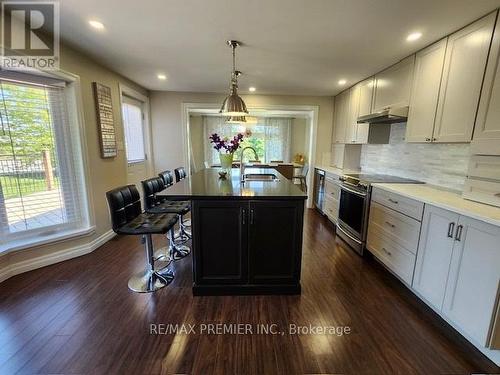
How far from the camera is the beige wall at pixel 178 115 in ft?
15.1

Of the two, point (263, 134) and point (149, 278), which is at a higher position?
point (263, 134)

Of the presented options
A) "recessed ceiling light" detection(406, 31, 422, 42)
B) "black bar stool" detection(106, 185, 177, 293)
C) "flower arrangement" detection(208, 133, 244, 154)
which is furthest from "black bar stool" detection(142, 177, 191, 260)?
"recessed ceiling light" detection(406, 31, 422, 42)

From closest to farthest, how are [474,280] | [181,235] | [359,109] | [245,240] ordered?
[474,280] → [245,240] → [181,235] → [359,109]

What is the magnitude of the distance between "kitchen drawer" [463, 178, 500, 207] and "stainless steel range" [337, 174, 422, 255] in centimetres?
82

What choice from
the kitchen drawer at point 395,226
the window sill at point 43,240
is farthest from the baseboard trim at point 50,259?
the kitchen drawer at point 395,226

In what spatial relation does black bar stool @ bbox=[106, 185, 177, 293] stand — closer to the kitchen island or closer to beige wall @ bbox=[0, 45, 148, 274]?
the kitchen island

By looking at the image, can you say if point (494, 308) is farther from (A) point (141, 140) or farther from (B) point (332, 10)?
(A) point (141, 140)

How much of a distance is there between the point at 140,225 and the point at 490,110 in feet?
10.0

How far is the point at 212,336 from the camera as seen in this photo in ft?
5.27

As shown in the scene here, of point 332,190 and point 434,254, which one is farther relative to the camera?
point 332,190

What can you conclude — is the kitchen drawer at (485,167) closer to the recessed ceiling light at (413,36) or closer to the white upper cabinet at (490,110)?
the white upper cabinet at (490,110)

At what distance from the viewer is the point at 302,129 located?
26.5ft

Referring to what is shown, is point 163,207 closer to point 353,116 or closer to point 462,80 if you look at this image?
point 462,80

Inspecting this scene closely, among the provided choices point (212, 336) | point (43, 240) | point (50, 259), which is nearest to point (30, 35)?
point (43, 240)
